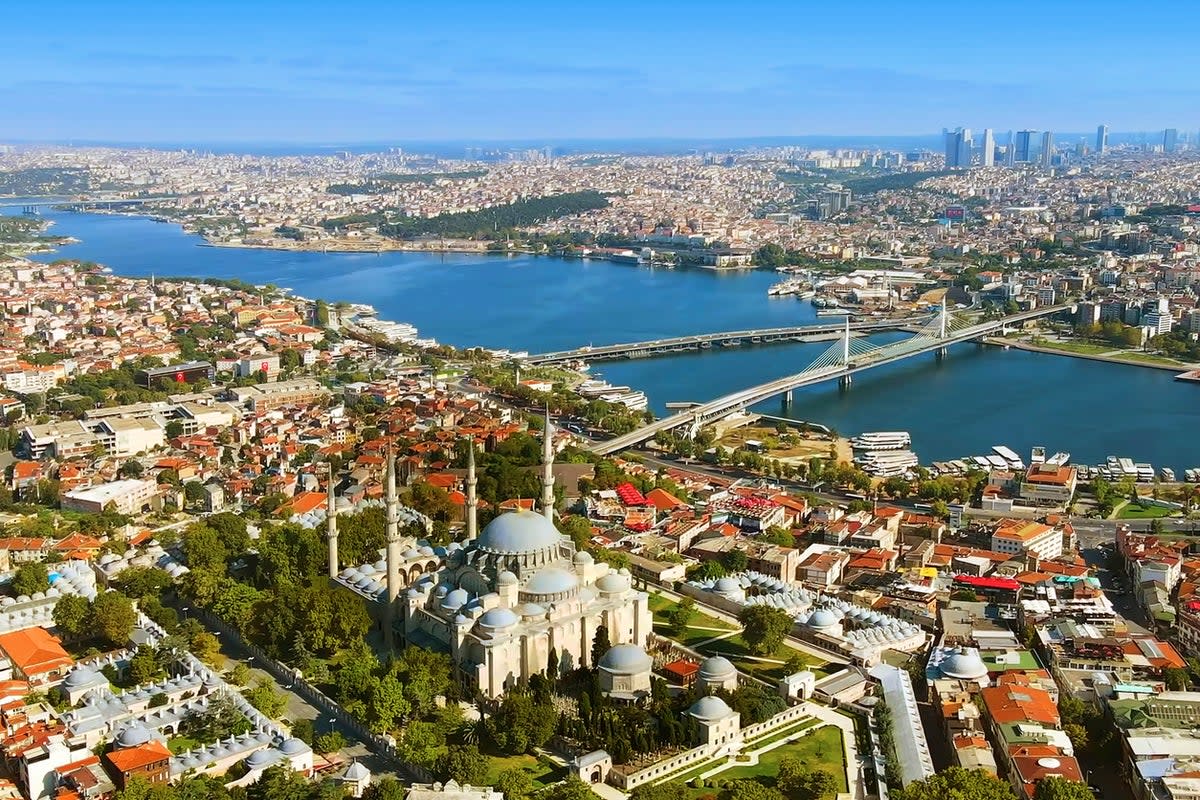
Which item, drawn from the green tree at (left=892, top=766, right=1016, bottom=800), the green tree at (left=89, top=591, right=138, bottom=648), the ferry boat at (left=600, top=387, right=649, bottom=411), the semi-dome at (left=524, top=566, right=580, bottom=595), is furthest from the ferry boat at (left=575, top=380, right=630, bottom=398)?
the green tree at (left=892, top=766, right=1016, bottom=800)

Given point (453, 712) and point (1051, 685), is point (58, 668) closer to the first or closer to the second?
point (453, 712)

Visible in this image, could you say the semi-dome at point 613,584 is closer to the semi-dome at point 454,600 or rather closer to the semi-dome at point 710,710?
the semi-dome at point 454,600

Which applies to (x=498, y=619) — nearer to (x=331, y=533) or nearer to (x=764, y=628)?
(x=764, y=628)

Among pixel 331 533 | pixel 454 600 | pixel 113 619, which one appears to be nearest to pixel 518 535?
pixel 454 600

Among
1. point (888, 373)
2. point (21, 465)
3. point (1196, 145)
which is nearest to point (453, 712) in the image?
point (21, 465)

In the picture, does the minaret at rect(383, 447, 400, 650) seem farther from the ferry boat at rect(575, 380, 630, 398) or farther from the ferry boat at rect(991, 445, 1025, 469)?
the ferry boat at rect(575, 380, 630, 398)

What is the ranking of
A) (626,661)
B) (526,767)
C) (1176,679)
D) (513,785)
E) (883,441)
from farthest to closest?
(883,441) < (1176,679) < (626,661) < (526,767) < (513,785)

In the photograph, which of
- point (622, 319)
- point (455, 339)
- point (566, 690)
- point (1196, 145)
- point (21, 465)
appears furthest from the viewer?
point (1196, 145)
